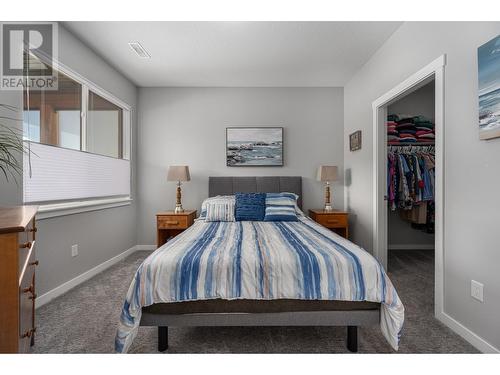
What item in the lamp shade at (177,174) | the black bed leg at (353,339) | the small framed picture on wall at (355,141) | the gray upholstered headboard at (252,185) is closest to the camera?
the black bed leg at (353,339)

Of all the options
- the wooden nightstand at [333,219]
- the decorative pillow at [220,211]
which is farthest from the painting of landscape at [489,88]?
the decorative pillow at [220,211]

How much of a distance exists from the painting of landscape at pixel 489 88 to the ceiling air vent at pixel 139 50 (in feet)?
9.87

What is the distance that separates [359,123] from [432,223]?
5.75ft

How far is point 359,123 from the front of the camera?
3572 millimetres

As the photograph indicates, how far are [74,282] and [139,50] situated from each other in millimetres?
2595

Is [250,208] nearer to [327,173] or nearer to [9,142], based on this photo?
[327,173]

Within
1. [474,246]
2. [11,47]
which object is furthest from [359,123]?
[11,47]

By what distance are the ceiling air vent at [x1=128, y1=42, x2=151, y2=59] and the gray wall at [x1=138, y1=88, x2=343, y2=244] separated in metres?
0.98

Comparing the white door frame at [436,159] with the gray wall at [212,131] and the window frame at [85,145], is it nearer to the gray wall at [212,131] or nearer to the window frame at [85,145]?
the gray wall at [212,131]

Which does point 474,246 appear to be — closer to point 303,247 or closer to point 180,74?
point 303,247

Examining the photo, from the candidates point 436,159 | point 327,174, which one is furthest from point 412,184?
point 436,159

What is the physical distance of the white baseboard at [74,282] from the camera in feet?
7.68

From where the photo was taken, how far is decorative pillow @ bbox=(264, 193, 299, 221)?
3.24m

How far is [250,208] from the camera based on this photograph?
11.1 feet
